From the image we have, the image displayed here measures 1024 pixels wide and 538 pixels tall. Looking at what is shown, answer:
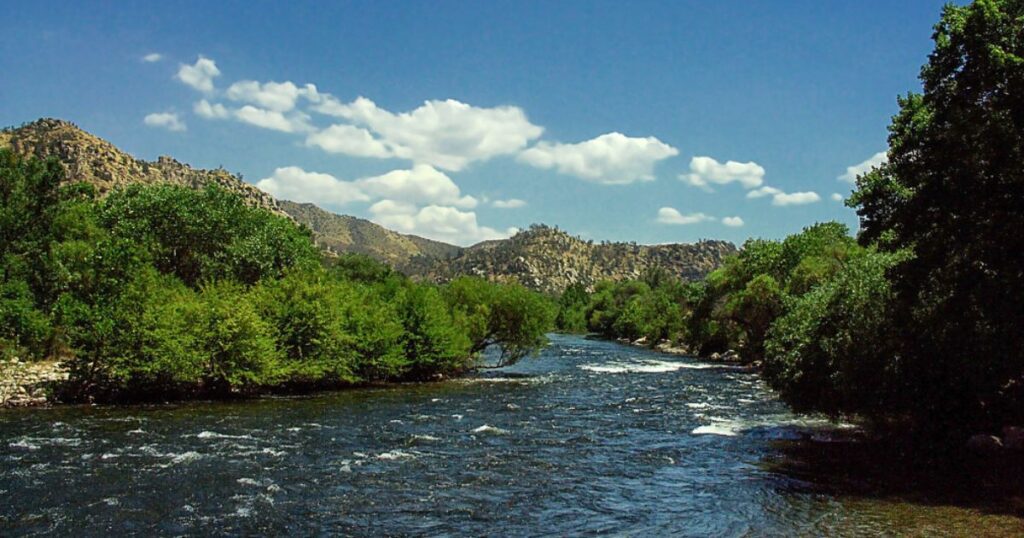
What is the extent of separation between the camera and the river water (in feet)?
54.9

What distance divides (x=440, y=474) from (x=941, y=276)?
16.0 meters

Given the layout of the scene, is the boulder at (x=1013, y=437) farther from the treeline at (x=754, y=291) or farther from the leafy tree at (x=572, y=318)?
the leafy tree at (x=572, y=318)

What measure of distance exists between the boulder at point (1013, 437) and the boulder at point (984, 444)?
0.74 feet

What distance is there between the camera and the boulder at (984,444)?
76.2 feet

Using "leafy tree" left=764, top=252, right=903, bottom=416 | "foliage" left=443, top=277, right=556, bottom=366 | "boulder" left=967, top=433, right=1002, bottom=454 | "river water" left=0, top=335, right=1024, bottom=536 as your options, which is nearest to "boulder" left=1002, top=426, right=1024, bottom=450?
"boulder" left=967, top=433, right=1002, bottom=454

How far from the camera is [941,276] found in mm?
20812

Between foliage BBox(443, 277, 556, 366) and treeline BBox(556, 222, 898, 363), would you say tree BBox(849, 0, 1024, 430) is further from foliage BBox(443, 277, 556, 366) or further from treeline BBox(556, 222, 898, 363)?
foliage BBox(443, 277, 556, 366)

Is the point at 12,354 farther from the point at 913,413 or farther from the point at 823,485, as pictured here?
the point at 913,413

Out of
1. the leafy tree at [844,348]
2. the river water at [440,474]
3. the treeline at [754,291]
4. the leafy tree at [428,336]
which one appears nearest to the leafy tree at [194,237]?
the leafy tree at [428,336]

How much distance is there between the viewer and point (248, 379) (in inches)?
1548

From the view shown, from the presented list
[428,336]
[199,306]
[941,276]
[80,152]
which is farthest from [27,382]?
[80,152]

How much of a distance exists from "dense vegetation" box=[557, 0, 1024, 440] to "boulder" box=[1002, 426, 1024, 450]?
43 cm

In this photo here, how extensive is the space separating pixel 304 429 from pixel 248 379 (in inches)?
446

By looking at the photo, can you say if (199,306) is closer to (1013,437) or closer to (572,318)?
(1013,437)
